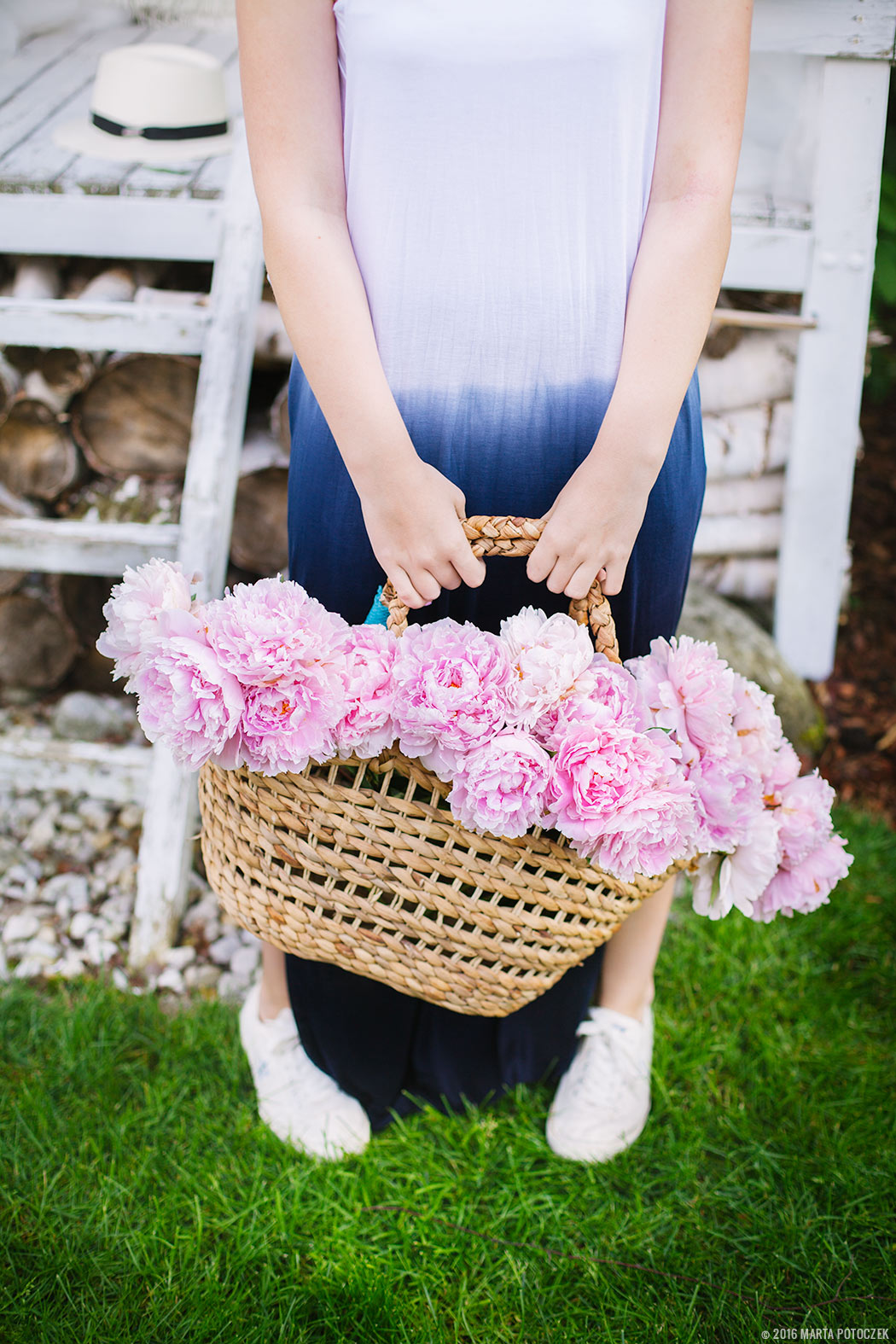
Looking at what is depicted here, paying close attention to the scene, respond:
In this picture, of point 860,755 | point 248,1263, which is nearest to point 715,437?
point 860,755

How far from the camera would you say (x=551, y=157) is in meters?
1.07

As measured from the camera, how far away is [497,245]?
1.10 m

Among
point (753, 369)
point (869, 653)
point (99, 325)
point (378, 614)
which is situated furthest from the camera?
point (869, 653)

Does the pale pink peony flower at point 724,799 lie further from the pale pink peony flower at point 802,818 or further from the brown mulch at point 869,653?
the brown mulch at point 869,653

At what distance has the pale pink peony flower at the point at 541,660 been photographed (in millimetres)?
1034

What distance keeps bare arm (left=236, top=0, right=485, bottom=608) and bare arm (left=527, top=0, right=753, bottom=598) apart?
0.43ft

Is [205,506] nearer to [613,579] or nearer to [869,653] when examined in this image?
[613,579]

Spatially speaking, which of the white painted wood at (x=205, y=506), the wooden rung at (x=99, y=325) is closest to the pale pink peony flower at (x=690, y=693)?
the white painted wood at (x=205, y=506)

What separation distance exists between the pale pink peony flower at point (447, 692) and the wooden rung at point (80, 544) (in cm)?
101

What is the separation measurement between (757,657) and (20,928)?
5.99ft

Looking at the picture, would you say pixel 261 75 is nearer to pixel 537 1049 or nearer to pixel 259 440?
pixel 259 440

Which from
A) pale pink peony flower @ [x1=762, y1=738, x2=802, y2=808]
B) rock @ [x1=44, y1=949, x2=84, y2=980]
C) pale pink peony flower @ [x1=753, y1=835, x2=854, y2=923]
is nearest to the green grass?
rock @ [x1=44, y1=949, x2=84, y2=980]

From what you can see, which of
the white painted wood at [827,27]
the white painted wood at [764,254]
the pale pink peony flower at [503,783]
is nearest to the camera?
the pale pink peony flower at [503,783]

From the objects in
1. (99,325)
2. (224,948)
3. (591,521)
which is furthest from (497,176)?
(224,948)
